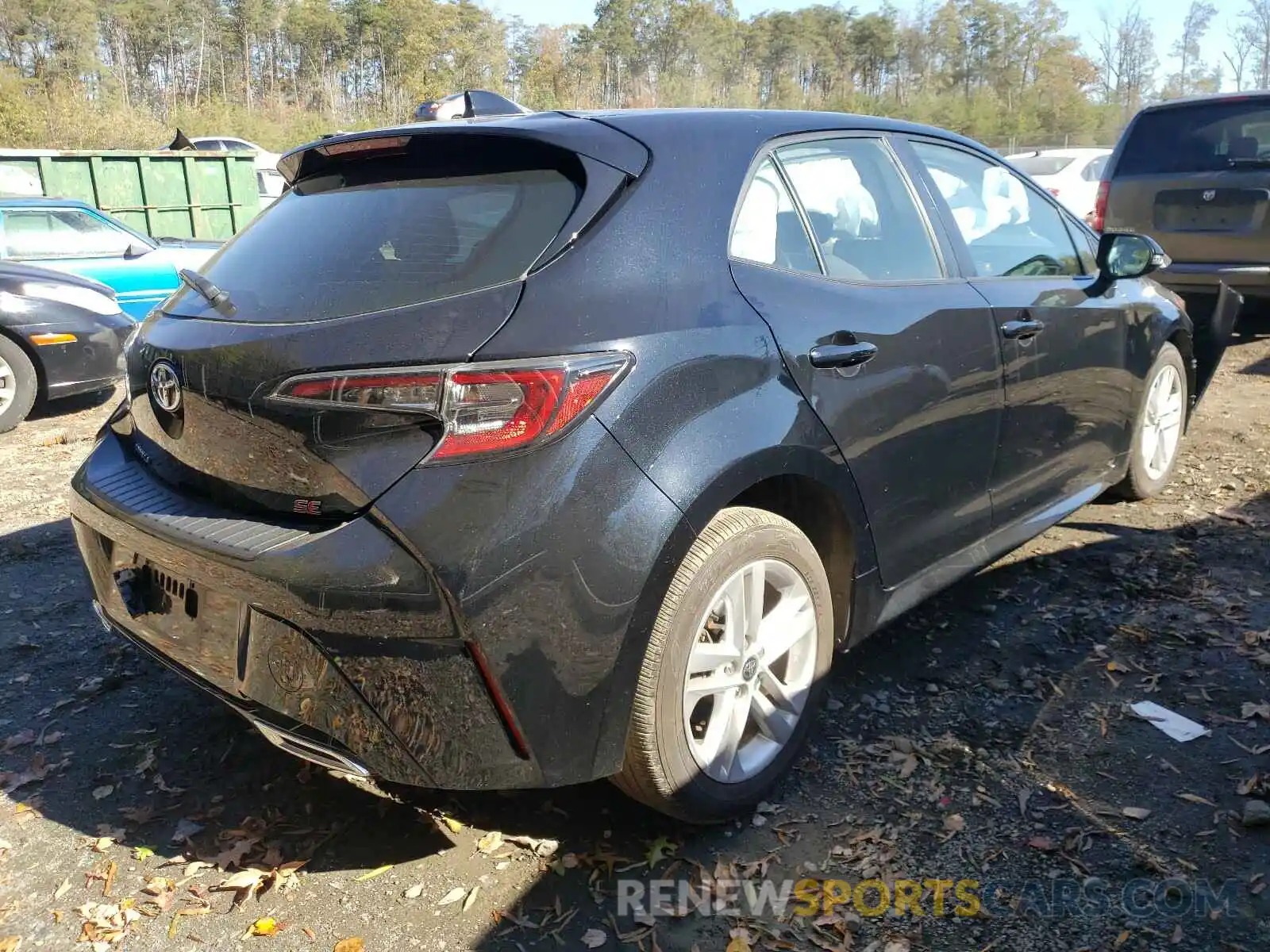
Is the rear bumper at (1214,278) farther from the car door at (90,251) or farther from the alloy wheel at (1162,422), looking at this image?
the car door at (90,251)

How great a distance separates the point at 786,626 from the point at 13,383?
20.3ft

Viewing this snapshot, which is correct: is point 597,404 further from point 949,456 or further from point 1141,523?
point 1141,523

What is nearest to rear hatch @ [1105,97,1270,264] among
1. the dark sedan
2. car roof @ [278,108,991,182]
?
car roof @ [278,108,991,182]

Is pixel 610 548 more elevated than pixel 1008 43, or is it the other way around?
pixel 1008 43

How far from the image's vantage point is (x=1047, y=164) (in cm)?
1656

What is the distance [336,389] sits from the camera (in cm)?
195

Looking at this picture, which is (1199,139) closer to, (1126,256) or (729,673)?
(1126,256)

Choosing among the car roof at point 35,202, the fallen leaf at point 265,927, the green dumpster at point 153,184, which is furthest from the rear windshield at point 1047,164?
the fallen leaf at point 265,927

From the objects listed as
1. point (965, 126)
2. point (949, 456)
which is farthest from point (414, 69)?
point (949, 456)

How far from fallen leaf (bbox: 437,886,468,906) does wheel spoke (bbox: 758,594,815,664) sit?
90 centimetres

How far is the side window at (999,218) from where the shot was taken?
3258mm

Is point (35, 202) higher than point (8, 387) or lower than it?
higher

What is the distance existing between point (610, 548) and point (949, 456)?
139 cm

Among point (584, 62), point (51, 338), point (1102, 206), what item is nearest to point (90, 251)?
point (51, 338)
